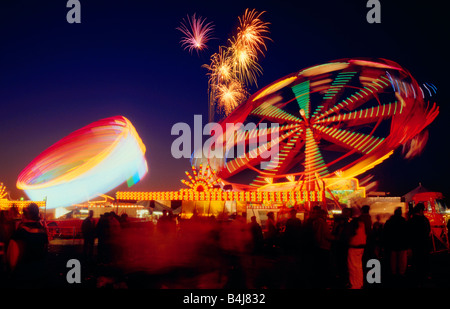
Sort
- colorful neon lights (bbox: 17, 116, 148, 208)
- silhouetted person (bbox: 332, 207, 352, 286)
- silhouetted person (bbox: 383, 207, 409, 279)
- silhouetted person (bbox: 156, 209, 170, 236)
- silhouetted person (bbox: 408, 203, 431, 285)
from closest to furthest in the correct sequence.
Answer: silhouetted person (bbox: 332, 207, 352, 286) < silhouetted person (bbox: 383, 207, 409, 279) < silhouetted person (bbox: 408, 203, 431, 285) < silhouetted person (bbox: 156, 209, 170, 236) < colorful neon lights (bbox: 17, 116, 148, 208)

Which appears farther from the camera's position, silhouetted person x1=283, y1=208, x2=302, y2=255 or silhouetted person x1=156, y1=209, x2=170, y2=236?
silhouetted person x1=156, y1=209, x2=170, y2=236

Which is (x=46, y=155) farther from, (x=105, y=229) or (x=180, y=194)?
(x=105, y=229)

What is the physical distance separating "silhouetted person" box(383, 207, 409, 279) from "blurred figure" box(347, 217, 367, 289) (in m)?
1.42

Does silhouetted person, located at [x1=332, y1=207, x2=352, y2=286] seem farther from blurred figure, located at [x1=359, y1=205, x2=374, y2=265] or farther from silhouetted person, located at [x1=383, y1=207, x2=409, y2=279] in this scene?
silhouetted person, located at [x1=383, y1=207, x2=409, y2=279]

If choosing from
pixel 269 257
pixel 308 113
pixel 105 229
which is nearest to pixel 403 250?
pixel 269 257

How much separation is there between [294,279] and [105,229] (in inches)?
195

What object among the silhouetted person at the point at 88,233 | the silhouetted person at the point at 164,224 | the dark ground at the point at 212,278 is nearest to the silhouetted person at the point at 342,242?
the dark ground at the point at 212,278

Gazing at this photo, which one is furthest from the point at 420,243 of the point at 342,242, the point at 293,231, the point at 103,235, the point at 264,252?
the point at 103,235

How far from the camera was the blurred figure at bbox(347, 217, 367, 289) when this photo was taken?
6574 millimetres

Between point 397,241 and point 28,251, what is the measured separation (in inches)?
270

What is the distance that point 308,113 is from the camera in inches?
912

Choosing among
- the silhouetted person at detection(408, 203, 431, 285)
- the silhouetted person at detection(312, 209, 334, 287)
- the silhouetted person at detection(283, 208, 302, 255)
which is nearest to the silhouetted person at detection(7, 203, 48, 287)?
the silhouetted person at detection(312, 209, 334, 287)

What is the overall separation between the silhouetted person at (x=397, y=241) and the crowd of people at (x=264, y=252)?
0.02m

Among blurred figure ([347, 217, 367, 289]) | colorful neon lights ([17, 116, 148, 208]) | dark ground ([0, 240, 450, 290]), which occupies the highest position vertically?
colorful neon lights ([17, 116, 148, 208])
